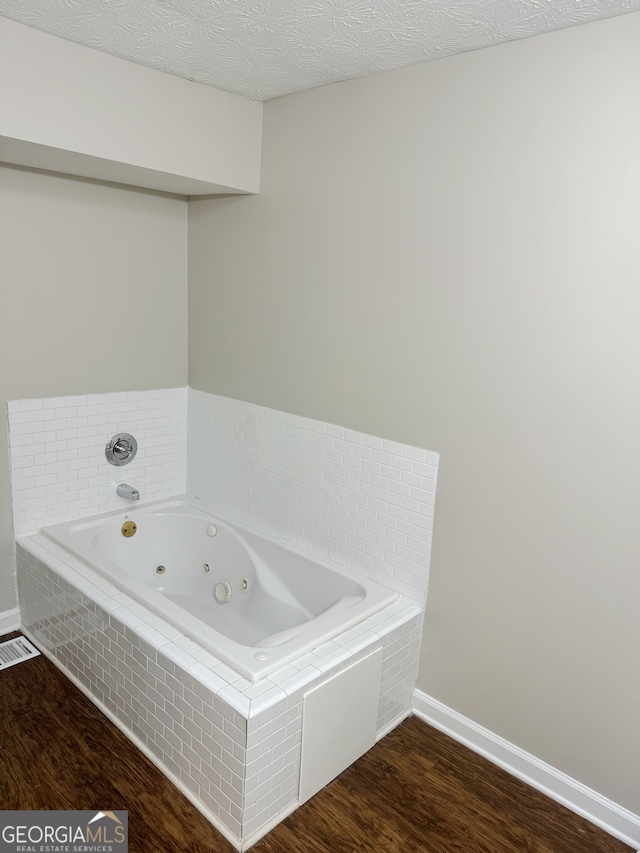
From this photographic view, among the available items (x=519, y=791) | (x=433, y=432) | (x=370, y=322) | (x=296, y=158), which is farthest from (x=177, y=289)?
(x=519, y=791)

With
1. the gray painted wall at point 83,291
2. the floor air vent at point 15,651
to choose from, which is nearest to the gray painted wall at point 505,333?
the gray painted wall at point 83,291

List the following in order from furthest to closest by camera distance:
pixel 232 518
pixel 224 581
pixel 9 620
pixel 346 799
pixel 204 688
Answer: pixel 232 518
pixel 224 581
pixel 9 620
pixel 346 799
pixel 204 688

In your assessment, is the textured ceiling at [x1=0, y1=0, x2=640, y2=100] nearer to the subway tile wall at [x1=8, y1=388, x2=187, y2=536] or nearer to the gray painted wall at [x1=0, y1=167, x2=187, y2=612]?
the gray painted wall at [x1=0, y1=167, x2=187, y2=612]

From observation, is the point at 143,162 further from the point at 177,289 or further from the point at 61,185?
the point at 177,289

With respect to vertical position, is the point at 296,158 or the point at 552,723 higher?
the point at 296,158

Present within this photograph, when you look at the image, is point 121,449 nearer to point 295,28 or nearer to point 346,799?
point 346,799

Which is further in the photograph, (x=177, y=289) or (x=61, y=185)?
(x=177, y=289)

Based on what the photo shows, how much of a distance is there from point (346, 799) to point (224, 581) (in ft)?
4.01

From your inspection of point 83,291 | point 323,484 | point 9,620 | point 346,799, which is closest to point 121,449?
point 83,291

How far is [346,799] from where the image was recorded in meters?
2.12

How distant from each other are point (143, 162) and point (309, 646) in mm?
1922

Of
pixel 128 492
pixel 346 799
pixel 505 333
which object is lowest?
pixel 346 799

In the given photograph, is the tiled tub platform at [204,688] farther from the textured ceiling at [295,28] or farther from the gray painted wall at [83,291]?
the textured ceiling at [295,28]

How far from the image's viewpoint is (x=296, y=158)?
270 centimetres
